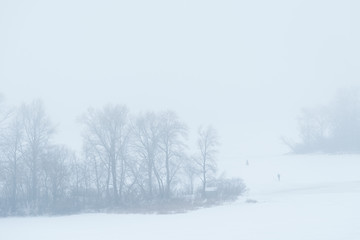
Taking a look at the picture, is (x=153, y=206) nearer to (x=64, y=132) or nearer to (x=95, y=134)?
(x=95, y=134)

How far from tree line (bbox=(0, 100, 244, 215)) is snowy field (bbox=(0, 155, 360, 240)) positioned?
161 inches

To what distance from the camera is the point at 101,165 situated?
45125 mm

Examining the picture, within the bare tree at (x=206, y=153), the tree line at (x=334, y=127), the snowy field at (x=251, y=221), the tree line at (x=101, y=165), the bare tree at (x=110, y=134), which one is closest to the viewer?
the snowy field at (x=251, y=221)

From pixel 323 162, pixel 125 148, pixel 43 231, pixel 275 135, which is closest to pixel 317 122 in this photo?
pixel 323 162


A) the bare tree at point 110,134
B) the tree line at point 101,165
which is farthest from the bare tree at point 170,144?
the bare tree at point 110,134

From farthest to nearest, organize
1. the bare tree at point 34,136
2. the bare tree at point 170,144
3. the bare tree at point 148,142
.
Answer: the bare tree at point 170,144 < the bare tree at point 148,142 < the bare tree at point 34,136

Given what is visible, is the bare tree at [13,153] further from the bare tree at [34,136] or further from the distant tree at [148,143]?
the distant tree at [148,143]

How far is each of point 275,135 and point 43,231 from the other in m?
99.3

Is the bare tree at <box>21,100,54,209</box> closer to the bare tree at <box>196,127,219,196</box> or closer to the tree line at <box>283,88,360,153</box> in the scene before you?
the bare tree at <box>196,127,219,196</box>

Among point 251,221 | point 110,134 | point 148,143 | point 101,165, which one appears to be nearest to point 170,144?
point 148,143

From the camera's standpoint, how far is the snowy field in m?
22.8

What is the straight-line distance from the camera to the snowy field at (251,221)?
22844 mm

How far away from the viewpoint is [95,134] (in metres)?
44.7

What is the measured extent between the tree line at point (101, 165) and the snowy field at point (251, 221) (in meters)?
4.09
